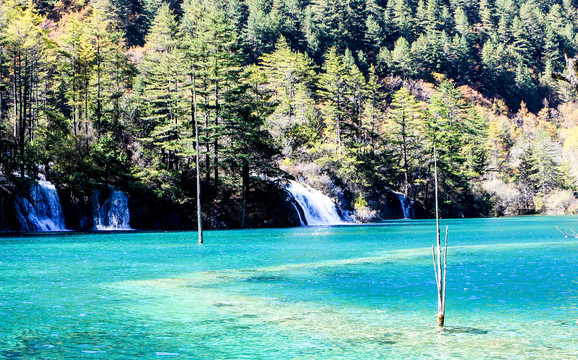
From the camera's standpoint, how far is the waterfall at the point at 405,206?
250ft

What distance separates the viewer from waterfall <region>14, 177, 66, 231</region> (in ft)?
147

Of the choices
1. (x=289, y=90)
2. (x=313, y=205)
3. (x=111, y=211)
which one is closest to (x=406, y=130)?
(x=289, y=90)

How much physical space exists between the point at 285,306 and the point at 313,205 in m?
45.7

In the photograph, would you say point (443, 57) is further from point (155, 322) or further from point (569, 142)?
point (155, 322)

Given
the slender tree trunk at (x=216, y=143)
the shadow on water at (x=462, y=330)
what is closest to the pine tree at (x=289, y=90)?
the slender tree trunk at (x=216, y=143)

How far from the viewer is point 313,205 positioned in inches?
2347

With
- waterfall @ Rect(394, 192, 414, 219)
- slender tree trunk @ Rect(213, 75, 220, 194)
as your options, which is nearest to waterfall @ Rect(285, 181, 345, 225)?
slender tree trunk @ Rect(213, 75, 220, 194)

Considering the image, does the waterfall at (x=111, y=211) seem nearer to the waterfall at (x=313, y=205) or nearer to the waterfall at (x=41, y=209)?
the waterfall at (x=41, y=209)

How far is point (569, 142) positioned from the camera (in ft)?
370

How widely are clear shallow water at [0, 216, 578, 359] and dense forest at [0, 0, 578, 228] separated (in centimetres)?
584

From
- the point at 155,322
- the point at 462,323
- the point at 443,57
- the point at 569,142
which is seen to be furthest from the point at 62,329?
the point at 443,57

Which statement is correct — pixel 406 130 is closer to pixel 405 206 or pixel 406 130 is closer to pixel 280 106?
pixel 405 206

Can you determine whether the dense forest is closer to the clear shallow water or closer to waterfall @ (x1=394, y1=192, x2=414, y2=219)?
waterfall @ (x1=394, y1=192, x2=414, y2=219)

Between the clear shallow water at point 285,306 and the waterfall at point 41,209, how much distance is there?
18.8 meters
